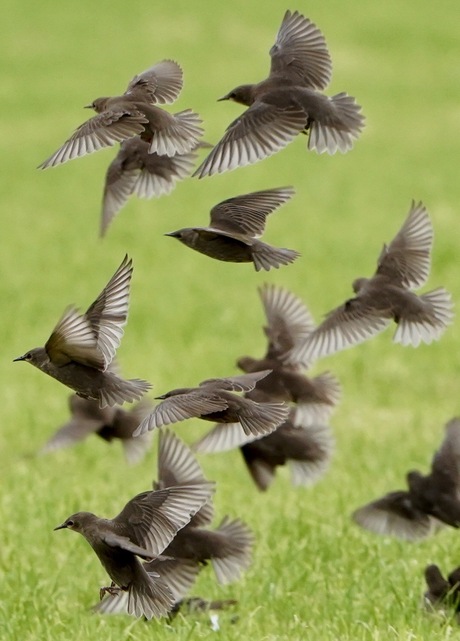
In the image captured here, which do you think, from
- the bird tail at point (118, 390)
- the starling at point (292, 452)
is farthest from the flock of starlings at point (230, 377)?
the starling at point (292, 452)

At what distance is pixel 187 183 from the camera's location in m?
21.3

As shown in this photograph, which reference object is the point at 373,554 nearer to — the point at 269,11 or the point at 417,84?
the point at 417,84

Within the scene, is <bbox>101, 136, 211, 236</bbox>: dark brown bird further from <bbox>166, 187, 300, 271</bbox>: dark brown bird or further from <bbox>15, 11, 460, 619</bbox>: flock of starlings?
<bbox>166, 187, 300, 271</bbox>: dark brown bird

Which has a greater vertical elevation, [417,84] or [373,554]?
[417,84]

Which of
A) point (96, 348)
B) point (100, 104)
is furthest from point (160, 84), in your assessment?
point (96, 348)

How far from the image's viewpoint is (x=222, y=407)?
3959 millimetres

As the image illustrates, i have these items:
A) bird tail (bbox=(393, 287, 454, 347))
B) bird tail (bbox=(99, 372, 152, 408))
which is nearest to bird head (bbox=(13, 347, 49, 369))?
bird tail (bbox=(99, 372, 152, 408))

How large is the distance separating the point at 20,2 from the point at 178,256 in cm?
2182

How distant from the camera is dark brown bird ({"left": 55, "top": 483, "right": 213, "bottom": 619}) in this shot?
427 cm

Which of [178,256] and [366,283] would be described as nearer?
[366,283]

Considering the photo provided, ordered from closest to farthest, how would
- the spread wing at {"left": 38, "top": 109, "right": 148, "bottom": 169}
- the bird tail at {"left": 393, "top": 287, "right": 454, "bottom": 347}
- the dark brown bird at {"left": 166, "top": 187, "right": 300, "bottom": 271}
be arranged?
the spread wing at {"left": 38, "top": 109, "right": 148, "bottom": 169}
the dark brown bird at {"left": 166, "top": 187, "right": 300, "bottom": 271}
the bird tail at {"left": 393, "top": 287, "right": 454, "bottom": 347}

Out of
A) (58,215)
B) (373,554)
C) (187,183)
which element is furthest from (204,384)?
(187,183)

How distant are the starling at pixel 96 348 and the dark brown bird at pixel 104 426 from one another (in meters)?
2.53

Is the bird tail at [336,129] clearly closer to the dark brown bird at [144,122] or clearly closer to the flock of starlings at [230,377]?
the flock of starlings at [230,377]
